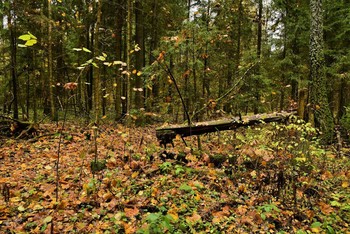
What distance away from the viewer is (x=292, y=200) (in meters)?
4.79

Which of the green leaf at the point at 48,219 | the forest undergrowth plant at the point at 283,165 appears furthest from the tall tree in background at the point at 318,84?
the green leaf at the point at 48,219

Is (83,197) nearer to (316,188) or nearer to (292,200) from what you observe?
(292,200)

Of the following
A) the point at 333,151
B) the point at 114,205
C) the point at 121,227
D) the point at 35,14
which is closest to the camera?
the point at 121,227

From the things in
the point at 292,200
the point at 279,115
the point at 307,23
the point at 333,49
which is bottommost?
the point at 292,200

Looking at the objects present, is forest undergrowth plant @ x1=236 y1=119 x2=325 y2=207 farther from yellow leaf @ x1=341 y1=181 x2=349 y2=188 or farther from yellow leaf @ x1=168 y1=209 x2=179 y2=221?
yellow leaf @ x1=168 y1=209 x2=179 y2=221

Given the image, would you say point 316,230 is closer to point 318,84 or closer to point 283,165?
point 283,165

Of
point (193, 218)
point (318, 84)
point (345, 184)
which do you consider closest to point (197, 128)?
point (193, 218)

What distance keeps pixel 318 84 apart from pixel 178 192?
23.8ft

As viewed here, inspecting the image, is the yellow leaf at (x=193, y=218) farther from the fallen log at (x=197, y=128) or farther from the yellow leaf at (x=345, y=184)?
the yellow leaf at (x=345, y=184)

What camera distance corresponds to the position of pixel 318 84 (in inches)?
350

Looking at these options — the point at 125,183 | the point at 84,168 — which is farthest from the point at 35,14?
the point at 125,183

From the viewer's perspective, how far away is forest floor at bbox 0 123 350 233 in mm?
3863

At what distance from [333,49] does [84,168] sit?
15.5m

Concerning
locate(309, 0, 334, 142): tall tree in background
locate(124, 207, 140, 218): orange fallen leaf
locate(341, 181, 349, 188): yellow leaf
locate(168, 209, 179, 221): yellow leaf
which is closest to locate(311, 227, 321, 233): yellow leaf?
locate(341, 181, 349, 188): yellow leaf
